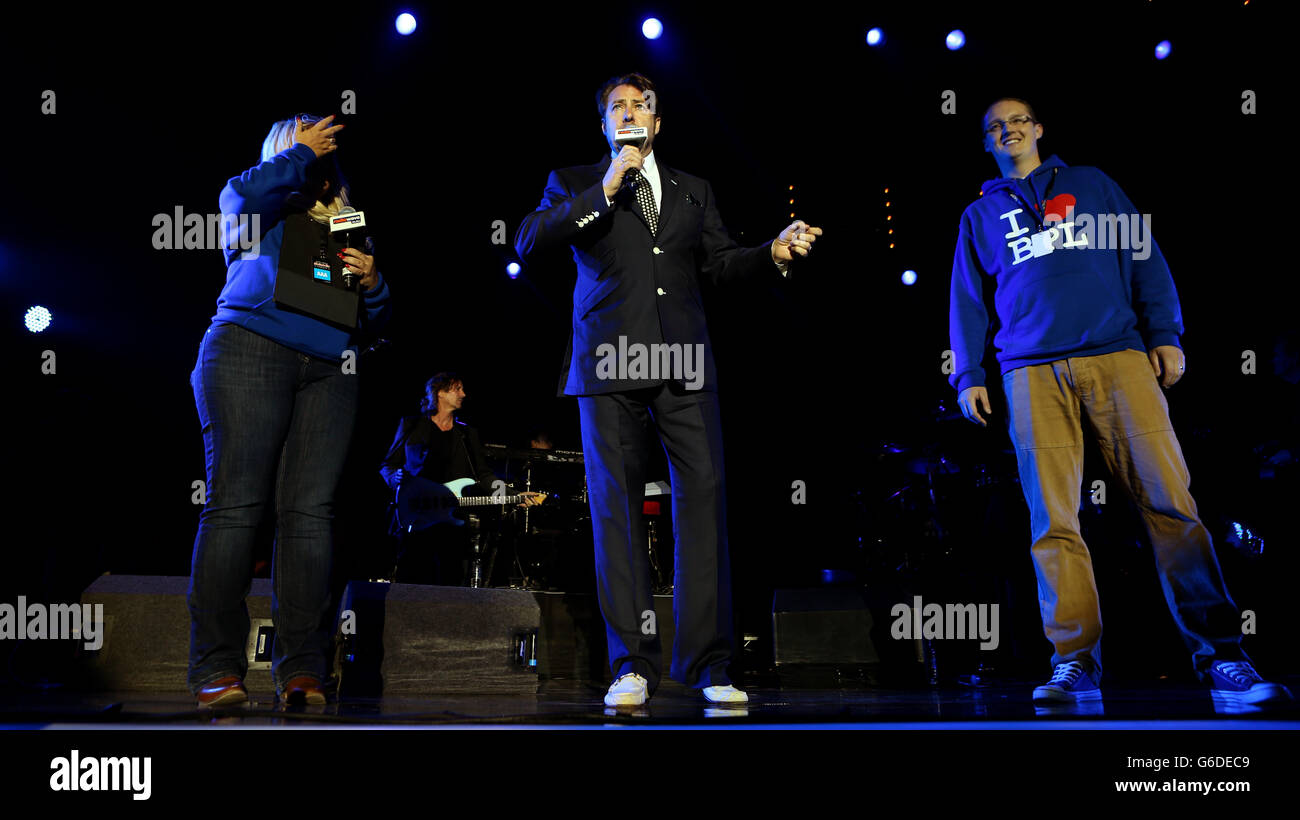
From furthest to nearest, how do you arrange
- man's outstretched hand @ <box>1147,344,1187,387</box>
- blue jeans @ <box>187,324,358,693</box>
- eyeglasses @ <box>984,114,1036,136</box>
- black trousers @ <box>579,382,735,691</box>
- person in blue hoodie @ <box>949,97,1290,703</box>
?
eyeglasses @ <box>984,114,1036,136</box> < man's outstretched hand @ <box>1147,344,1187,387</box> < black trousers @ <box>579,382,735,691</box> < person in blue hoodie @ <box>949,97,1290,703</box> < blue jeans @ <box>187,324,358,693</box>

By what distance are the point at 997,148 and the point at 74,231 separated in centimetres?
639

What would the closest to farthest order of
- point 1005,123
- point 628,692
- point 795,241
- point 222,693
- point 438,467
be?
point 222,693
point 628,692
point 795,241
point 1005,123
point 438,467

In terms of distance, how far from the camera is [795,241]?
2.72 meters

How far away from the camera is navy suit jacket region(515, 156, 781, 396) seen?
2.79m

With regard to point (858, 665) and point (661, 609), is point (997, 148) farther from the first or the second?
point (661, 609)

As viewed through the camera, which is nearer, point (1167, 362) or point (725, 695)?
point (725, 695)

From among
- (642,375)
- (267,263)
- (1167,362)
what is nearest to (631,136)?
(642,375)

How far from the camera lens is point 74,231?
6348 millimetres

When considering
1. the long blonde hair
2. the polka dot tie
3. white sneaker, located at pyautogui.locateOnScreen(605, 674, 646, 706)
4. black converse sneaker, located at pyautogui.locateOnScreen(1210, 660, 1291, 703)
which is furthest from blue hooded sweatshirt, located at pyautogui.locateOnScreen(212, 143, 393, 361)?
black converse sneaker, located at pyautogui.locateOnScreen(1210, 660, 1291, 703)

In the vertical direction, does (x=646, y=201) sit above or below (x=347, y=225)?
above

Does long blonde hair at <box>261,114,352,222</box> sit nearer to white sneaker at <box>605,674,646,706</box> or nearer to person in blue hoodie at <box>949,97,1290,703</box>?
white sneaker at <box>605,674,646,706</box>

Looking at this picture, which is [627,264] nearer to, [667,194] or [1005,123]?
[667,194]

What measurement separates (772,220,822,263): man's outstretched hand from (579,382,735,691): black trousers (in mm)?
522

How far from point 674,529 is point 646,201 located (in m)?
1.16
